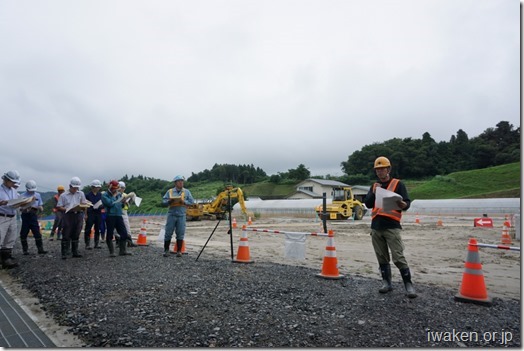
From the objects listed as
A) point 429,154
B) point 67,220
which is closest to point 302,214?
point 67,220

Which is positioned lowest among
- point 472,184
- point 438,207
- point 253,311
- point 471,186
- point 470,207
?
point 438,207

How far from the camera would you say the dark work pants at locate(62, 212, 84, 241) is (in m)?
7.49

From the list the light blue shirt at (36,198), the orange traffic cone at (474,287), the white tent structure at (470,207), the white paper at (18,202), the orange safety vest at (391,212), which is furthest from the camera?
the white tent structure at (470,207)

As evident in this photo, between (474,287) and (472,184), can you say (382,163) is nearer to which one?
(474,287)

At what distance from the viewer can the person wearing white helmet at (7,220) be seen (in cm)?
671

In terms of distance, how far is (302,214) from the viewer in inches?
1378

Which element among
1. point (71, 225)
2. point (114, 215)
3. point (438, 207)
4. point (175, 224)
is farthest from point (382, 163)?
point (438, 207)

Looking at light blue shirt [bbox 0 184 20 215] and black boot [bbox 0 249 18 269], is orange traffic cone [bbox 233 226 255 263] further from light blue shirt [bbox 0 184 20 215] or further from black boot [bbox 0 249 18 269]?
light blue shirt [bbox 0 184 20 215]

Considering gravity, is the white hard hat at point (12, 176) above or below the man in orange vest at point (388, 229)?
above

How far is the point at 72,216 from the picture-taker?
765 cm

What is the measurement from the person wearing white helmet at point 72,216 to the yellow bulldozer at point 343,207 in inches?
812

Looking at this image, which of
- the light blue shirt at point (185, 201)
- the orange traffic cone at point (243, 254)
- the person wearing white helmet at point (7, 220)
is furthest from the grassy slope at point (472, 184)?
the person wearing white helmet at point (7, 220)

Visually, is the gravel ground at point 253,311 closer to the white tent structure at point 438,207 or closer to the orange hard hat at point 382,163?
the orange hard hat at point 382,163

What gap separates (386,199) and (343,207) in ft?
75.0
